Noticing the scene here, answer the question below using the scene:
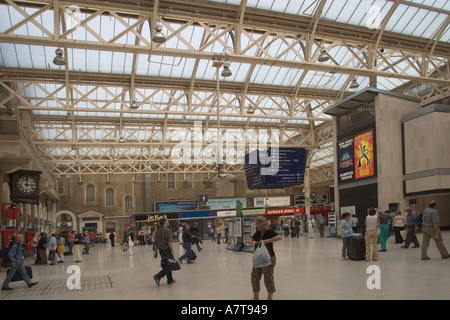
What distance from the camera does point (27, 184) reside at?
22891 millimetres

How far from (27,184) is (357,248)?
1759 cm

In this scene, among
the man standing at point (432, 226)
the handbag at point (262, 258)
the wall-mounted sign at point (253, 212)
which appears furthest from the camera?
Result: the wall-mounted sign at point (253, 212)

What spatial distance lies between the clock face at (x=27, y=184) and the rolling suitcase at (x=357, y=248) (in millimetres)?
17229

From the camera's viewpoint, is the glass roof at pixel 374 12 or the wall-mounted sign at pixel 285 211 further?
the wall-mounted sign at pixel 285 211

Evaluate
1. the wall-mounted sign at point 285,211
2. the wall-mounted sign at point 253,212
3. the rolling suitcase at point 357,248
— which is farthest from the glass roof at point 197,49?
the wall-mounted sign at point 285,211

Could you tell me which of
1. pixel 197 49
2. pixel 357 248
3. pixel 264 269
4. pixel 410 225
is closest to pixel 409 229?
pixel 410 225

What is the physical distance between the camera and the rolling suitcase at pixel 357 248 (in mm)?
12438

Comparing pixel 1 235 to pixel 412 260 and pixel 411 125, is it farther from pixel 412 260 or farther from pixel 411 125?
pixel 411 125

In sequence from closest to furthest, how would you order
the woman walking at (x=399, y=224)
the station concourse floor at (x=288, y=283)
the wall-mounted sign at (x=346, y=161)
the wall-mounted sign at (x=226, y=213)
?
the station concourse floor at (x=288, y=283)
the woman walking at (x=399, y=224)
the wall-mounted sign at (x=346, y=161)
the wall-mounted sign at (x=226, y=213)

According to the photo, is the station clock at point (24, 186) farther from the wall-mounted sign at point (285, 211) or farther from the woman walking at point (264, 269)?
the wall-mounted sign at point (285, 211)

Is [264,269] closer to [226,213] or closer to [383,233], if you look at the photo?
[383,233]
